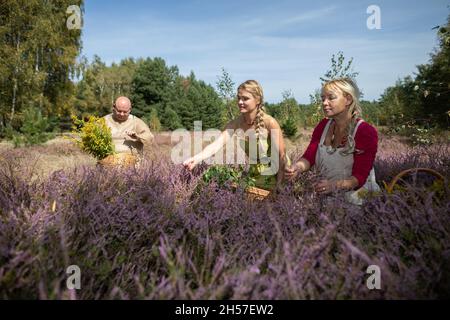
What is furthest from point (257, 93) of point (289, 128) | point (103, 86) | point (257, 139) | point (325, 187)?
point (103, 86)

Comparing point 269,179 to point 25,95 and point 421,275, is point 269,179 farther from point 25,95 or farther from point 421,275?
point 25,95

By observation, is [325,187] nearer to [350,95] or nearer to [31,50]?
[350,95]

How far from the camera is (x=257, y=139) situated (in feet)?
11.1

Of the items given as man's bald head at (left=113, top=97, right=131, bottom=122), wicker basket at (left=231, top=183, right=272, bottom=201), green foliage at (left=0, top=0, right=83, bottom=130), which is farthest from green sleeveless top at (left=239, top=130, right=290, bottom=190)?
green foliage at (left=0, top=0, right=83, bottom=130)

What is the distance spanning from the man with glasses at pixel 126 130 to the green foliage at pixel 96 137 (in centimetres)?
46

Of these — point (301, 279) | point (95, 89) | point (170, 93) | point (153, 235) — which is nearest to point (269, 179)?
point (153, 235)

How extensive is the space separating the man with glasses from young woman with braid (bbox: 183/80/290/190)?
1457mm

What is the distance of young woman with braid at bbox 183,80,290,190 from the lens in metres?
3.19

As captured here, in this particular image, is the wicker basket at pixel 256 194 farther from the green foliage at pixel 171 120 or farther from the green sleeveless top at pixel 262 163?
the green foliage at pixel 171 120

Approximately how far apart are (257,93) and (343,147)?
97 centimetres

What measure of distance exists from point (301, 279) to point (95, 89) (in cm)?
5249

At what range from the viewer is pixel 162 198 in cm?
222

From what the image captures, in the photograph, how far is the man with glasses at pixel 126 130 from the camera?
4.40m

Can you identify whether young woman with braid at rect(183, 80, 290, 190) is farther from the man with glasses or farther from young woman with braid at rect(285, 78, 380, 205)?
the man with glasses
